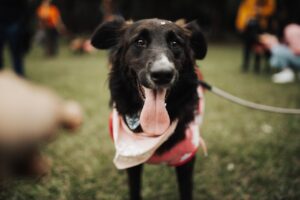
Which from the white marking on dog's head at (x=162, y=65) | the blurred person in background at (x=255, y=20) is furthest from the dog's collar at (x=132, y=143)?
the blurred person in background at (x=255, y=20)

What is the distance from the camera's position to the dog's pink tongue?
2244 millimetres

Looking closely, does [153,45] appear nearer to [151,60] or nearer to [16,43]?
[151,60]

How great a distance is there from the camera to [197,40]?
293cm

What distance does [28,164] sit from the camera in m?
0.65

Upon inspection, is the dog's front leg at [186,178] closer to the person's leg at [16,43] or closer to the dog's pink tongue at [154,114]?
the dog's pink tongue at [154,114]

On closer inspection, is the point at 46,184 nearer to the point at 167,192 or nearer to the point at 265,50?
the point at 167,192

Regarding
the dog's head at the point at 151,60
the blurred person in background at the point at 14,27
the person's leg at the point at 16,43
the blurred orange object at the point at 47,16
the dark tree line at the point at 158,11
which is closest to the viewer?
the dog's head at the point at 151,60

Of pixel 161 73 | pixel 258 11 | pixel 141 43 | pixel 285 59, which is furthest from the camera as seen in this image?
pixel 258 11

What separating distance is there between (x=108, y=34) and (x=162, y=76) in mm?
1099

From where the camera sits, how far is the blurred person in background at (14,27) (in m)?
5.97

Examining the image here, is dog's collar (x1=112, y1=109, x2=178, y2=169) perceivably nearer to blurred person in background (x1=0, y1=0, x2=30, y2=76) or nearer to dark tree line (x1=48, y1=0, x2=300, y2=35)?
blurred person in background (x1=0, y1=0, x2=30, y2=76)

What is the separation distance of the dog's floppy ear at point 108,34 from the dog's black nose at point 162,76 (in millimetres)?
972

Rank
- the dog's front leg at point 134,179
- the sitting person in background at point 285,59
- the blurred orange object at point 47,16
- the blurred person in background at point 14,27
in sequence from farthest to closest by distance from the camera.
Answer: the blurred orange object at point 47,16 < the sitting person in background at point 285,59 < the blurred person in background at point 14,27 < the dog's front leg at point 134,179

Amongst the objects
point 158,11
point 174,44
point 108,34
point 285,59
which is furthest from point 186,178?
point 158,11
